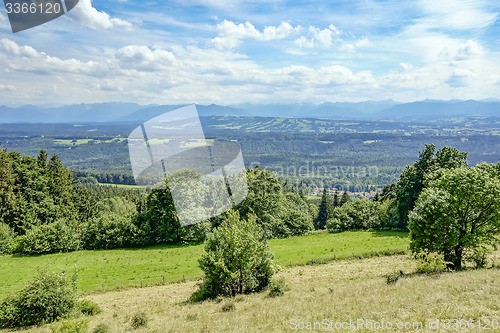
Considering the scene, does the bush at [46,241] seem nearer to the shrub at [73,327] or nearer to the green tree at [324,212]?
the shrub at [73,327]

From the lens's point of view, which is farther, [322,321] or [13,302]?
[13,302]

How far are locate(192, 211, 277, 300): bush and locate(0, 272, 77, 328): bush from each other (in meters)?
7.90

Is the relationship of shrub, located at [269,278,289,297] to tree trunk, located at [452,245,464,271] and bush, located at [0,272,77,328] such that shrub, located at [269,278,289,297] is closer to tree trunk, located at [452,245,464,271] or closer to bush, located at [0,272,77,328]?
tree trunk, located at [452,245,464,271]

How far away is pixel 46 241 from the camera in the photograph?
3697cm

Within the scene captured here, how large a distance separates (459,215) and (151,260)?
2956cm

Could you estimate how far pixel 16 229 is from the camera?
157 ft

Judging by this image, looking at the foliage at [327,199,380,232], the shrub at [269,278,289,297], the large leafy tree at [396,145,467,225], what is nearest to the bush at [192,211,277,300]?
the shrub at [269,278,289,297]

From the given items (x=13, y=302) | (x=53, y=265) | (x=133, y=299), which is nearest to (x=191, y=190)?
(x=53, y=265)

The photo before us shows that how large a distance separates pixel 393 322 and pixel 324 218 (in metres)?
77.7

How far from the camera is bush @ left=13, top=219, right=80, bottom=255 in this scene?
36.5 m

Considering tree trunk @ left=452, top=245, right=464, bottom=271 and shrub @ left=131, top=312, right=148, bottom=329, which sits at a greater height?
tree trunk @ left=452, top=245, right=464, bottom=271

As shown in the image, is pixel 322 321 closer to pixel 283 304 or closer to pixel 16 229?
pixel 283 304

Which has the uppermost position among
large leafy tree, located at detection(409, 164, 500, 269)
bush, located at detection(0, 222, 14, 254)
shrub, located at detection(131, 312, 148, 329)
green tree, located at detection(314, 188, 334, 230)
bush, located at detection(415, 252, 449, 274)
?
large leafy tree, located at detection(409, 164, 500, 269)

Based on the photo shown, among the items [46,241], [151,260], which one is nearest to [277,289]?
[151,260]
